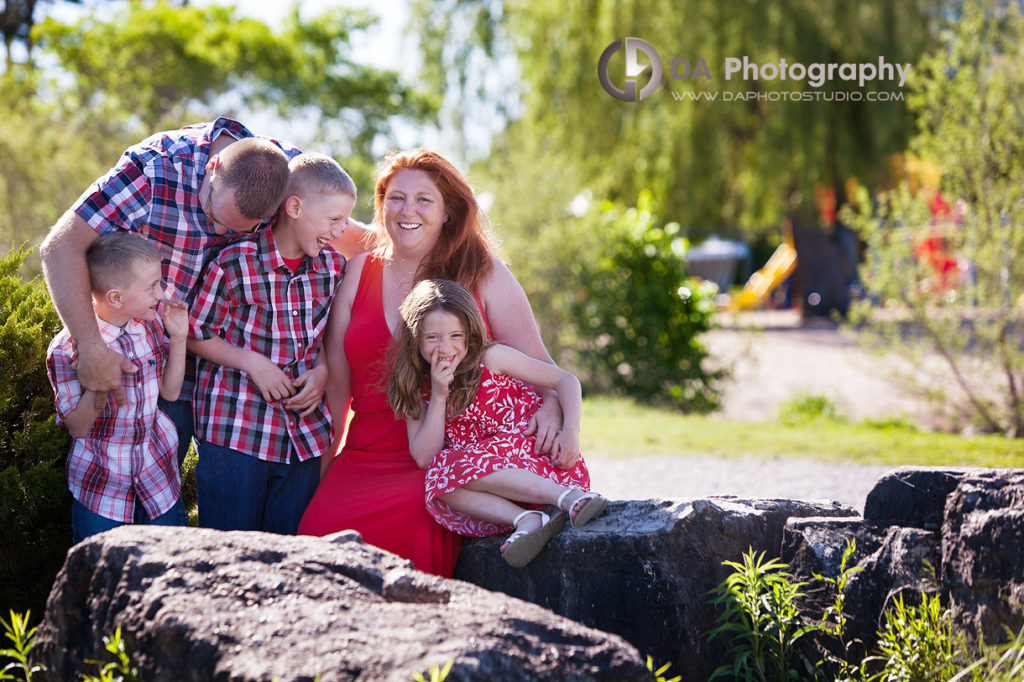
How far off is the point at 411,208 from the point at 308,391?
2.67ft

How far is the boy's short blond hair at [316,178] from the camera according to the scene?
341 cm

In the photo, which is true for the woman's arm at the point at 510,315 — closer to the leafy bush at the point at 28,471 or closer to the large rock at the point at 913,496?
the large rock at the point at 913,496

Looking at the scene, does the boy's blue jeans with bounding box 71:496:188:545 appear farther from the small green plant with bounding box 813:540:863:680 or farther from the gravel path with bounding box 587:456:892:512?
the gravel path with bounding box 587:456:892:512

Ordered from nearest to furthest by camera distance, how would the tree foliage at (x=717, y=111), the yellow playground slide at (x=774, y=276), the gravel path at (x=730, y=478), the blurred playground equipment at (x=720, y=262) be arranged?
the gravel path at (x=730, y=478), the tree foliage at (x=717, y=111), the yellow playground slide at (x=774, y=276), the blurred playground equipment at (x=720, y=262)

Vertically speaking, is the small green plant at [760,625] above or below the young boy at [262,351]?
below

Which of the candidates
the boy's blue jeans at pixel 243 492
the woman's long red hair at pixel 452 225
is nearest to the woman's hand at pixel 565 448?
the woman's long red hair at pixel 452 225

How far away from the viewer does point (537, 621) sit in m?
2.31

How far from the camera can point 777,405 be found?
12984 mm

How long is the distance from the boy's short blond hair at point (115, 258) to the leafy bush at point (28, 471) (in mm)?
538

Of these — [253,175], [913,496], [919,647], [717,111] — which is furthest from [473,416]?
[717,111]

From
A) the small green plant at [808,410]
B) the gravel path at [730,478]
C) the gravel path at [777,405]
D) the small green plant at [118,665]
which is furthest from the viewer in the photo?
the small green plant at [808,410]

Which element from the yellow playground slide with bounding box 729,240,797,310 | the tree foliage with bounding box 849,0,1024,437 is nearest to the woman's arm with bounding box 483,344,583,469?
the tree foliage with bounding box 849,0,1024,437

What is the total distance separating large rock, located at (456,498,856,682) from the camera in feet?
9.92

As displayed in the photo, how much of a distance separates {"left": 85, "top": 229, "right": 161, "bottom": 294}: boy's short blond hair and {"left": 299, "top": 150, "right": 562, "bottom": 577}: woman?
864mm
